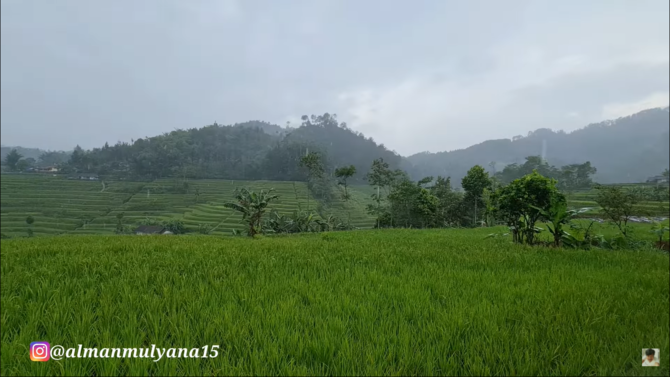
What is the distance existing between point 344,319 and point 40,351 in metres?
1.53

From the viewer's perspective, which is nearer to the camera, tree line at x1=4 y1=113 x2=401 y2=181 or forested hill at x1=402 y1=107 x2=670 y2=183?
forested hill at x1=402 y1=107 x2=670 y2=183

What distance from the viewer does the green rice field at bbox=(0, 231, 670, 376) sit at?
126cm

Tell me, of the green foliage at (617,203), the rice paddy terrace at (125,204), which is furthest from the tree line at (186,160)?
the green foliage at (617,203)

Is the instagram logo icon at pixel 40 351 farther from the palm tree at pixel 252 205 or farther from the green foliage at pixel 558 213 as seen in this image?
the palm tree at pixel 252 205

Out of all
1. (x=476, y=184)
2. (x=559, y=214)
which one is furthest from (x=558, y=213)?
(x=476, y=184)

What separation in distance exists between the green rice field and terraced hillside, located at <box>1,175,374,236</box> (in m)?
29.4

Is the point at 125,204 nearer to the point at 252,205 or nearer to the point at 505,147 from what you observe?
the point at 252,205

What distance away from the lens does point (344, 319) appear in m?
1.78

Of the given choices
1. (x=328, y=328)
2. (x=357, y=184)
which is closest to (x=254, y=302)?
(x=328, y=328)

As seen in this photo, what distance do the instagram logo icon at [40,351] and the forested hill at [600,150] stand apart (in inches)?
1507

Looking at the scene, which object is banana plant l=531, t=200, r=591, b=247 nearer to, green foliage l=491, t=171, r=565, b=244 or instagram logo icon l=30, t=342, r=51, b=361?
green foliage l=491, t=171, r=565, b=244

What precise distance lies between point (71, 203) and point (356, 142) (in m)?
63.9

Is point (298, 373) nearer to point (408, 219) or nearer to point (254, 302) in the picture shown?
point (254, 302)

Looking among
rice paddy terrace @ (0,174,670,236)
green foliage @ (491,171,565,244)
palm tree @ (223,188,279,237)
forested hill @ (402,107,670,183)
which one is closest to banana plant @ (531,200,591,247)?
green foliage @ (491,171,565,244)
